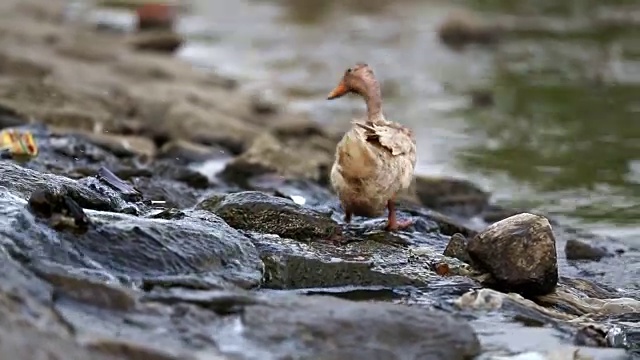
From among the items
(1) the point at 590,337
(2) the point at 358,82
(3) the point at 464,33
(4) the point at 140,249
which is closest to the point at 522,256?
(1) the point at 590,337

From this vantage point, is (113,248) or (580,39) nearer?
(113,248)

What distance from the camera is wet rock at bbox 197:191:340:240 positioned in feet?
21.7

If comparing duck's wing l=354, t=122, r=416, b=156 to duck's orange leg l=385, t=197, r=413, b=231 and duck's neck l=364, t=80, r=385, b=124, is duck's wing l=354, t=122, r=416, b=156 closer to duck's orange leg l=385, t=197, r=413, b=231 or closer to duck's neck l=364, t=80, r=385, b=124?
duck's neck l=364, t=80, r=385, b=124

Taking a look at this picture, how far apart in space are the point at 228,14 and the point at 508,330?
100.0 ft

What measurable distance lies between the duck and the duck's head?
0.88 feet

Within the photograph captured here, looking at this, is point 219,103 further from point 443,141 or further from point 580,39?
point 580,39

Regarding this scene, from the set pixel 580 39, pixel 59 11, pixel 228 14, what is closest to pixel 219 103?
pixel 580 39

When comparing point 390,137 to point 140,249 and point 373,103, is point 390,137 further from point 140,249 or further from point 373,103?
point 140,249

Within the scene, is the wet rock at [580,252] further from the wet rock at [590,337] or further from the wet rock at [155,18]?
the wet rock at [155,18]

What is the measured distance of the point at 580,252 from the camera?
27.9 ft

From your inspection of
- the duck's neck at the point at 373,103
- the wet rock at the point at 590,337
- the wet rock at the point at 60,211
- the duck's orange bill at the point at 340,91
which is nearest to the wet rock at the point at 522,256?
the wet rock at the point at 590,337

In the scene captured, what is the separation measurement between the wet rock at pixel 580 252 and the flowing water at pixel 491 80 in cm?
132

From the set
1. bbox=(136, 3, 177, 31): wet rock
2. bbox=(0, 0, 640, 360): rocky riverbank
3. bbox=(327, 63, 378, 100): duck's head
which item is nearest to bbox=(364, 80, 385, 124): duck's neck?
bbox=(327, 63, 378, 100): duck's head

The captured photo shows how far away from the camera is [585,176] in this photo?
12.8 meters
